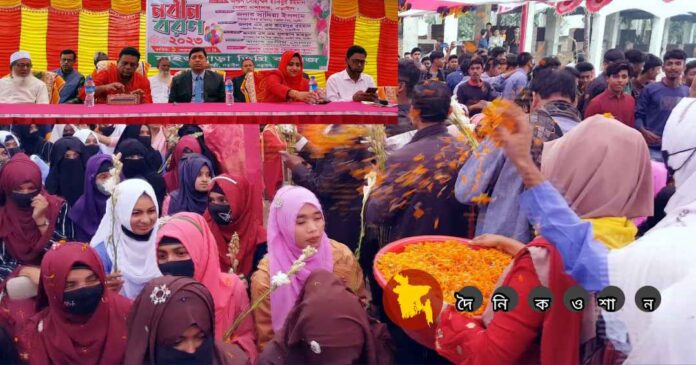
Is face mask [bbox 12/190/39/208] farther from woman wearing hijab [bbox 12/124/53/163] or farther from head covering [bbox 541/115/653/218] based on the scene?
head covering [bbox 541/115/653/218]

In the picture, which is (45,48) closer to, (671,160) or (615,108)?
(671,160)

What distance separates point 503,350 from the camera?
1588 millimetres

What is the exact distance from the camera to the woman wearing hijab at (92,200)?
247cm

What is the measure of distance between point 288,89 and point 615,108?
1933mm

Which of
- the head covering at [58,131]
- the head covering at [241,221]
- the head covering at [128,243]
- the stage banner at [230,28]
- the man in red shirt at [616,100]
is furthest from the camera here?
the man in red shirt at [616,100]

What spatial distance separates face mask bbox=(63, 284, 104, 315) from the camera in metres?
2.00

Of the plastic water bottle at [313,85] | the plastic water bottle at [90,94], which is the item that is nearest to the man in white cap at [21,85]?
the plastic water bottle at [90,94]

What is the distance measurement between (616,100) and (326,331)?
7.33 ft

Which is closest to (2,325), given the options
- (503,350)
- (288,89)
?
(288,89)

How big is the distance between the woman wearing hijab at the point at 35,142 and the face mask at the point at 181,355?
105cm

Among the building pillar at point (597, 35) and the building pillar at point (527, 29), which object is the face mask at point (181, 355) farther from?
the building pillar at point (597, 35)

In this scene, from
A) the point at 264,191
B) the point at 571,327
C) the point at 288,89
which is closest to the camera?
the point at 571,327

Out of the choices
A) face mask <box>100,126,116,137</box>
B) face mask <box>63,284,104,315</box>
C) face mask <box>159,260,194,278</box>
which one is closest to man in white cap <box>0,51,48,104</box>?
face mask <box>100,126,116,137</box>

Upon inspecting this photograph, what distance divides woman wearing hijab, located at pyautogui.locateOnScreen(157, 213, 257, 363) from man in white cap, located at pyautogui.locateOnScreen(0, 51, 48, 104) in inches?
26.7
